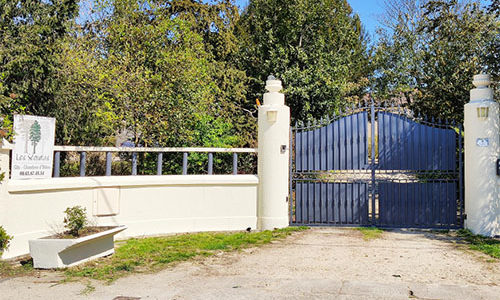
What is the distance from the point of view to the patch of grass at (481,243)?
22.2 ft

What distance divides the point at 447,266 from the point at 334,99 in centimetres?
1020

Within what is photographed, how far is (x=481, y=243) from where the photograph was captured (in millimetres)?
7391

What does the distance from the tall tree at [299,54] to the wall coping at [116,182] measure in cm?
715

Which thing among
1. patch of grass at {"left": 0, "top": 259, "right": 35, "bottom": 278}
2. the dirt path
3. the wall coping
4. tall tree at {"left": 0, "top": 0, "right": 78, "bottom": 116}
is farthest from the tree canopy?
the dirt path

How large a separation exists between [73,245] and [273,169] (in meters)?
4.03

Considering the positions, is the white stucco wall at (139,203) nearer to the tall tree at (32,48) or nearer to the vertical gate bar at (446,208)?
the tall tree at (32,48)

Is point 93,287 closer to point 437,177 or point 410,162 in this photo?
point 410,162

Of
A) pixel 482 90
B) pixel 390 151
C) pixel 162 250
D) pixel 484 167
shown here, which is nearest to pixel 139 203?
pixel 162 250

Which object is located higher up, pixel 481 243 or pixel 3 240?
pixel 3 240

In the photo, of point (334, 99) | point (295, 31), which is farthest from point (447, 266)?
point (295, 31)

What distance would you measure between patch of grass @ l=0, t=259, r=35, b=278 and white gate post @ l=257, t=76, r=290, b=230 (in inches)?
164

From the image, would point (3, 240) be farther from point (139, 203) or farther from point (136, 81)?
point (136, 81)

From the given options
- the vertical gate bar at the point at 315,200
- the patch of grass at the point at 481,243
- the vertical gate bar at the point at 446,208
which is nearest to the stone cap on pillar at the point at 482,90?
the vertical gate bar at the point at 446,208

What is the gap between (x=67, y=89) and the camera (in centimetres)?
1061
